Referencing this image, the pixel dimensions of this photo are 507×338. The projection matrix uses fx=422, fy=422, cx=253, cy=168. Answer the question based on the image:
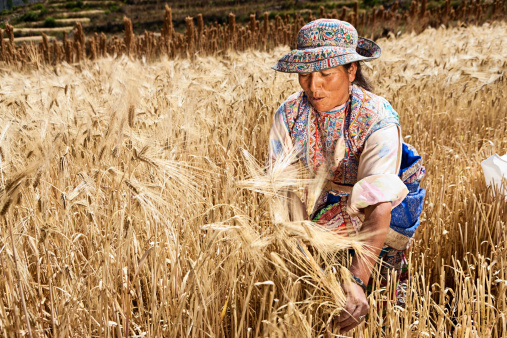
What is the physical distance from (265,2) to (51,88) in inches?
1325

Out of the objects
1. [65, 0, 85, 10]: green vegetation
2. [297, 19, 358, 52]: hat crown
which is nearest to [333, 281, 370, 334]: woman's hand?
[297, 19, 358, 52]: hat crown

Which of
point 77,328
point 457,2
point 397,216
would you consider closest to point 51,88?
point 77,328

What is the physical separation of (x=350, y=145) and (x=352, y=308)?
587 mm

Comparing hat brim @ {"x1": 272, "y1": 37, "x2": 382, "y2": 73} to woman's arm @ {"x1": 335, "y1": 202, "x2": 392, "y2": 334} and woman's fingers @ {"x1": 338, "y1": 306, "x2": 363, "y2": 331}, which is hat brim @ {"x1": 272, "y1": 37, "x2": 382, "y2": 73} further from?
woman's fingers @ {"x1": 338, "y1": 306, "x2": 363, "y2": 331}

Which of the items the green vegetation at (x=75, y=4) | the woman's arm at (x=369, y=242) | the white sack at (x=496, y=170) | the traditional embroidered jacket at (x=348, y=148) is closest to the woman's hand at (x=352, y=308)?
the woman's arm at (x=369, y=242)

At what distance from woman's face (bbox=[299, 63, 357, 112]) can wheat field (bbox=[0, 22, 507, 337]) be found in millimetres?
343

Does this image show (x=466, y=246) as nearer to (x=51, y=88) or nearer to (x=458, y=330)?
(x=458, y=330)

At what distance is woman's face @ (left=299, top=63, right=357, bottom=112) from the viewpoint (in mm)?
1387

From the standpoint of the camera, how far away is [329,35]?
137 centimetres

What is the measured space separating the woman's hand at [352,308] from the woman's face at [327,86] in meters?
0.61

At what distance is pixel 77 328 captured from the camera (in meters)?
1.16

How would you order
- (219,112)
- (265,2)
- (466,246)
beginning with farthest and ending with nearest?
1. (265,2)
2. (219,112)
3. (466,246)

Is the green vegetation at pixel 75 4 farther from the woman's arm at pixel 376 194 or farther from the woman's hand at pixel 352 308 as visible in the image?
the woman's hand at pixel 352 308

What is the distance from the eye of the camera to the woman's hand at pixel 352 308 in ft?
3.59
